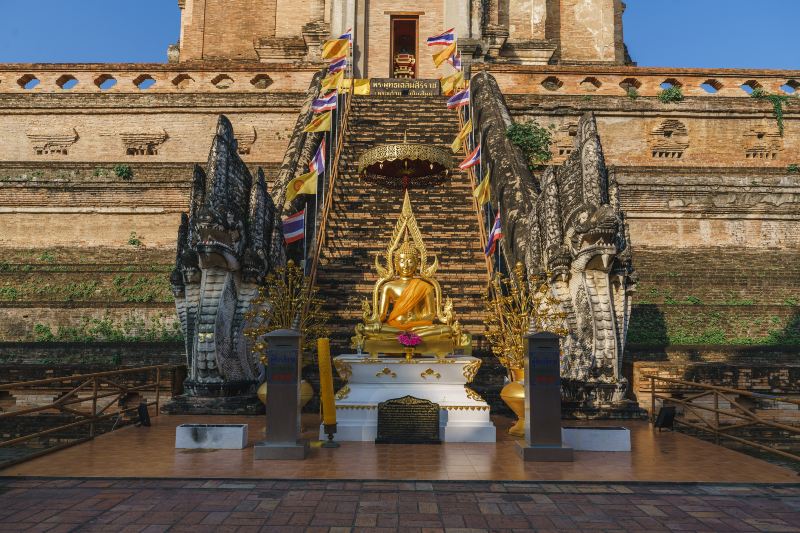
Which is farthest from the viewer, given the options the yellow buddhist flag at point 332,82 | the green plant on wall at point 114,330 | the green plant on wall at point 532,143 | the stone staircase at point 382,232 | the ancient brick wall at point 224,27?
the ancient brick wall at point 224,27

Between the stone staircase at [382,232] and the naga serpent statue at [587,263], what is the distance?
2.02 m

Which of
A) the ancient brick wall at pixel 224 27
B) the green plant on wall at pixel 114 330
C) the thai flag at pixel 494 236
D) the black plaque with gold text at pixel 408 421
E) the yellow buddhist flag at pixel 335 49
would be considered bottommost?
the black plaque with gold text at pixel 408 421

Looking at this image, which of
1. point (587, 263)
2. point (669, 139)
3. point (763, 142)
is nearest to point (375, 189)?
point (587, 263)

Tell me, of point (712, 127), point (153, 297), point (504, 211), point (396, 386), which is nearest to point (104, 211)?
point (153, 297)

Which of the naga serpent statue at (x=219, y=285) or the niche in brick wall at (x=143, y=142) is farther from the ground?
the niche in brick wall at (x=143, y=142)

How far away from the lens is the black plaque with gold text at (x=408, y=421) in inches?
295

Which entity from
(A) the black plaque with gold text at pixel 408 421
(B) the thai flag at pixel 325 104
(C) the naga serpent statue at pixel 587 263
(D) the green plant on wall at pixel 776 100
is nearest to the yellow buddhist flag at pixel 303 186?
(B) the thai flag at pixel 325 104

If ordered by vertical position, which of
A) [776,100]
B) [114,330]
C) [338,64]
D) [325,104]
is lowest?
[114,330]

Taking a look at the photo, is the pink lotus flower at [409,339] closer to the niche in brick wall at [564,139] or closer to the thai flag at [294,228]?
the thai flag at [294,228]

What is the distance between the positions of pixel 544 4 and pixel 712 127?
10039mm

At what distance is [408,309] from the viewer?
8.94 meters

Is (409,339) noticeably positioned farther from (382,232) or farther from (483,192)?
(483,192)

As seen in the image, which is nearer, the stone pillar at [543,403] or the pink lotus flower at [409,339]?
the stone pillar at [543,403]

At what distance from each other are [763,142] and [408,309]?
613 inches
